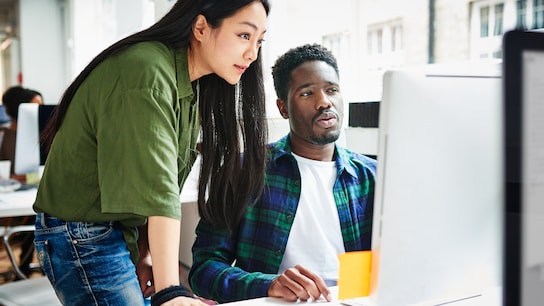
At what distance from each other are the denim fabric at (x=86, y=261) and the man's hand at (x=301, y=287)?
326mm

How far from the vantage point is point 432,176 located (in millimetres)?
723

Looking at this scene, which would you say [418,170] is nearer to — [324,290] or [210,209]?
[324,290]

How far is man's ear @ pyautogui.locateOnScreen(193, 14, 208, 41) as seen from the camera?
1.14 metres

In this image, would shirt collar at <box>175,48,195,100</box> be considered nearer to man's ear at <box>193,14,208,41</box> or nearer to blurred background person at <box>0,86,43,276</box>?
man's ear at <box>193,14,208,41</box>

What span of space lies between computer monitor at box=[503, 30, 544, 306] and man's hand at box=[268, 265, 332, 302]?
19.4 inches

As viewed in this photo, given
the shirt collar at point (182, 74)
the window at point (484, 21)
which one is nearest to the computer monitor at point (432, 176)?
the shirt collar at point (182, 74)

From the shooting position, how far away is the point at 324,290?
101 cm

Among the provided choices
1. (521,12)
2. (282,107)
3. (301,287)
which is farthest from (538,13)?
(301,287)

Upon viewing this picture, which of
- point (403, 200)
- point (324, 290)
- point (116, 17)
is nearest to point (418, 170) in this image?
point (403, 200)

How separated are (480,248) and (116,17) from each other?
5.84 metres

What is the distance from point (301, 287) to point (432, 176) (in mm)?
381

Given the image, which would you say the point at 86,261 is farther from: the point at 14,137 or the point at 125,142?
the point at 14,137

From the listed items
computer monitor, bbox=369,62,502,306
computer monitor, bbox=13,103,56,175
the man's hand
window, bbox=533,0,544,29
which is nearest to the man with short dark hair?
the man's hand

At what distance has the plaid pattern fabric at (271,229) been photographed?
1.30 m
